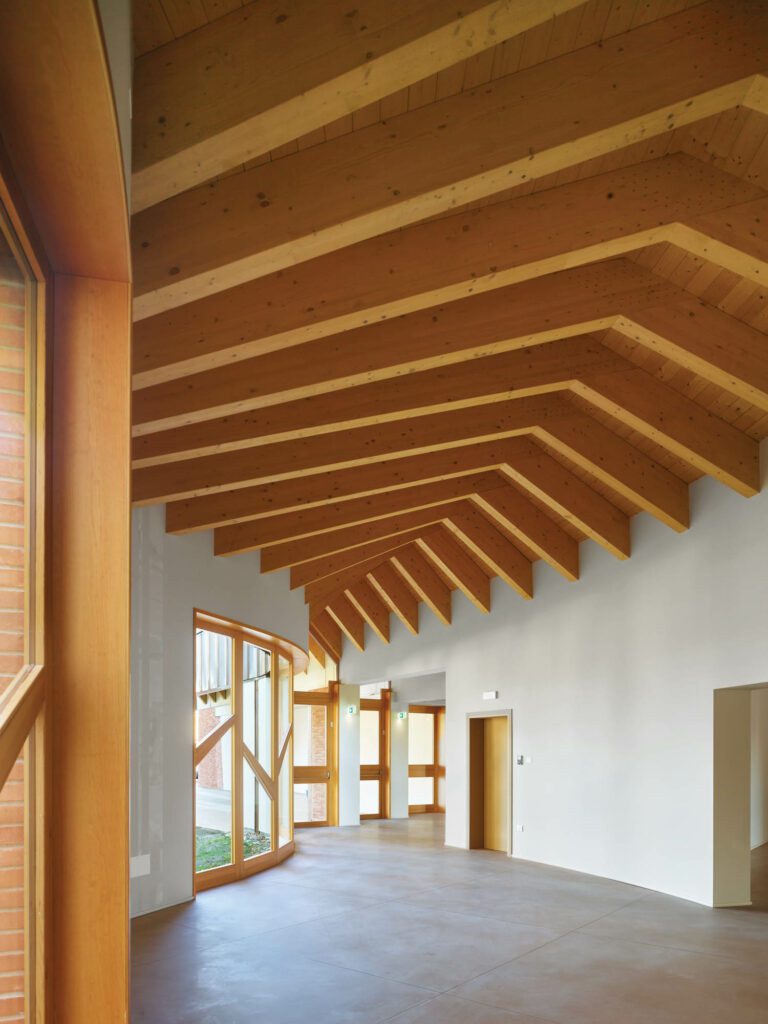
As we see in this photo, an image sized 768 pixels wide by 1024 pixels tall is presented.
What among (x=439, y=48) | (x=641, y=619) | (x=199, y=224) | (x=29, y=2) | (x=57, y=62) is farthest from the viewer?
(x=641, y=619)

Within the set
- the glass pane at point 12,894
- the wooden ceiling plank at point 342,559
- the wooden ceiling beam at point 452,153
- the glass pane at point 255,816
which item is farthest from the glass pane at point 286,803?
the glass pane at point 12,894

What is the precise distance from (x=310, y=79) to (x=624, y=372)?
4381 millimetres

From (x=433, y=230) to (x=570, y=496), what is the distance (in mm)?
4790

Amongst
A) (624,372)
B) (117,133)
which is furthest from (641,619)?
(117,133)

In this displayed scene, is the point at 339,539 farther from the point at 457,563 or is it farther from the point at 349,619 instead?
the point at 349,619

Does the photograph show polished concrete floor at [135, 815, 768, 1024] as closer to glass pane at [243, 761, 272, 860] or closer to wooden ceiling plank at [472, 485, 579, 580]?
glass pane at [243, 761, 272, 860]

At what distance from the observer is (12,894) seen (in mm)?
1832

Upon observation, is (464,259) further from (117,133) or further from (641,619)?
(641,619)

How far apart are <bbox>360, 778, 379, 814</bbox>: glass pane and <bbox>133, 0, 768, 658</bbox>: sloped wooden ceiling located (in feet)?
35.5

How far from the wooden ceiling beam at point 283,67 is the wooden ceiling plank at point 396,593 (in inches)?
407

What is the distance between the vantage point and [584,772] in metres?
10.2

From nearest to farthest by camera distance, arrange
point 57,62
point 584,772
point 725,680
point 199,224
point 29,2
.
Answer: point 29,2, point 57,62, point 199,224, point 725,680, point 584,772

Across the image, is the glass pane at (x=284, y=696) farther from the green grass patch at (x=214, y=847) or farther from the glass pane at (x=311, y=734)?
the glass pane at (x=311, y=734)

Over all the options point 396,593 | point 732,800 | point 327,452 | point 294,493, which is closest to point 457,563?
point 396,593
